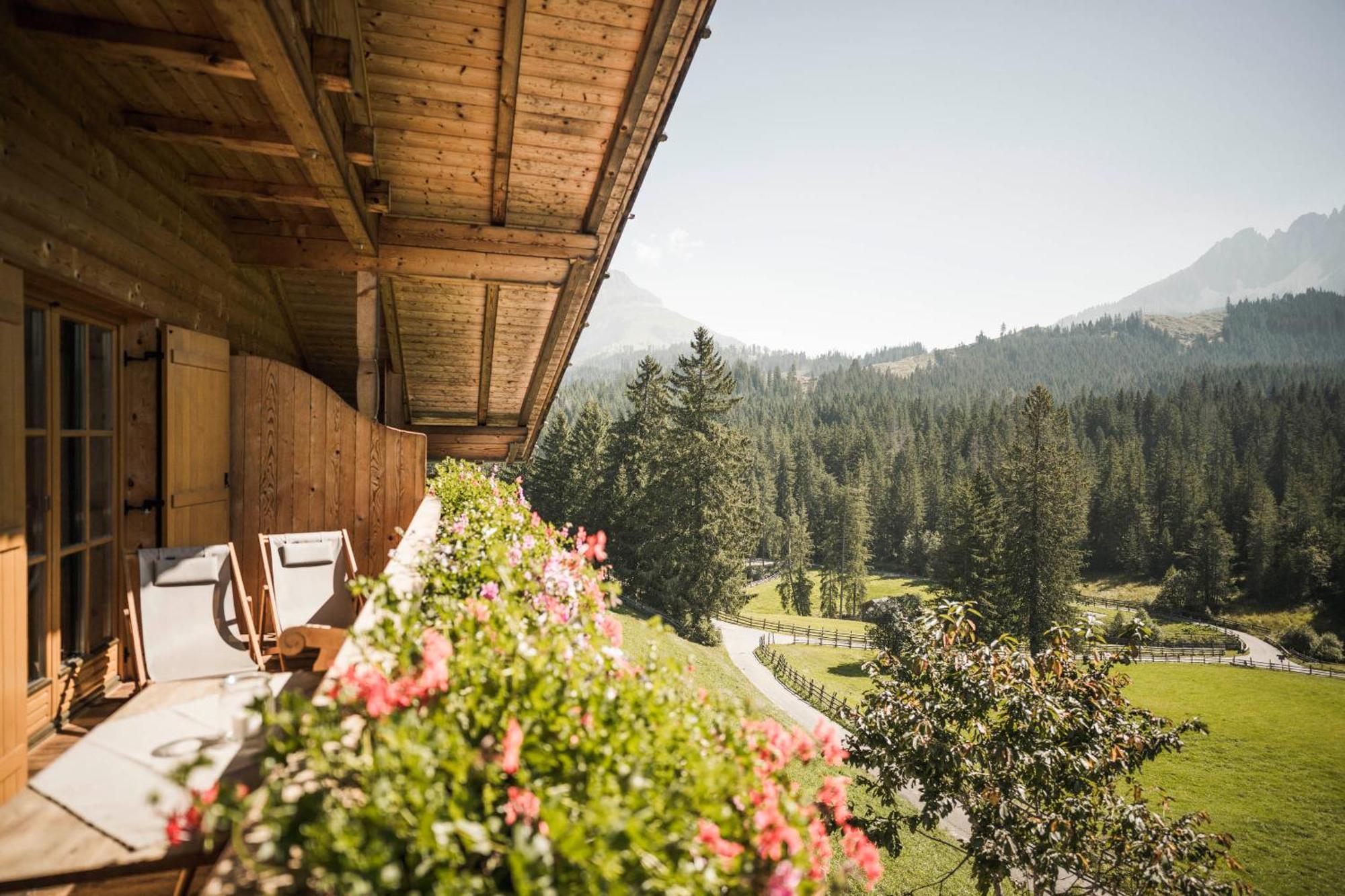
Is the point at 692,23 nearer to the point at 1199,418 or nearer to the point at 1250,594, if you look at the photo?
the point at 1250,594

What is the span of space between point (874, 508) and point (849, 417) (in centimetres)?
2926

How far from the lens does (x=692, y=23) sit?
321 cm

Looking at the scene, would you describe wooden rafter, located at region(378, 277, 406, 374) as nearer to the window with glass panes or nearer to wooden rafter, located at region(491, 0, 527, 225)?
wooden rafter, located at region(491, 0, 527, 225)

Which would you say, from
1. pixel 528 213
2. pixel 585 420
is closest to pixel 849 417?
pixel 585 420

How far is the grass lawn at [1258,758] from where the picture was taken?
1501 centimetres

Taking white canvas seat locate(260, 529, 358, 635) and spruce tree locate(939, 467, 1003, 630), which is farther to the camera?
spruce tree locate(939, 467, 1003, 630)

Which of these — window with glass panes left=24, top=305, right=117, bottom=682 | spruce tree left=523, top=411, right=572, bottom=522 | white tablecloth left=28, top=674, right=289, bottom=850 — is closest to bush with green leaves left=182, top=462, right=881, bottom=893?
white tablecloth left=28, top=674, right=289, bottom=850

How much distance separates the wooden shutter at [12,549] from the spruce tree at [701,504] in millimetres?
24634

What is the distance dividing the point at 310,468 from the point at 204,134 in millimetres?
2558

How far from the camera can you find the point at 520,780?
1282mm

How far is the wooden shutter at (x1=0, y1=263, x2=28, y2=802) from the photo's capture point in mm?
2707

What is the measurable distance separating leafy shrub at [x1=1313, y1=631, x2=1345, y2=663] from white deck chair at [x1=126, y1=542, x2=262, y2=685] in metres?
47.7

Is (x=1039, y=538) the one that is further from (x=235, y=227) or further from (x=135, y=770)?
(x=135, y=770)

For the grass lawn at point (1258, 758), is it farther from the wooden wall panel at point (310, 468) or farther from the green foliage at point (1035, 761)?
the wooden wall panel at point (310, 468)
